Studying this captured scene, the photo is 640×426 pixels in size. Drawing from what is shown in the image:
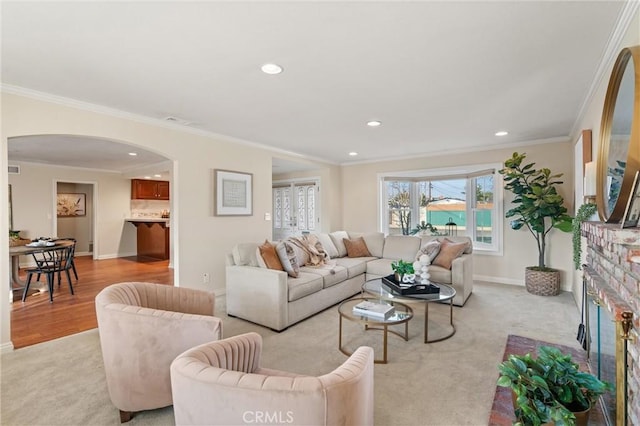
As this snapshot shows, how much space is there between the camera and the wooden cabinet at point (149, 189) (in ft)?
27.6

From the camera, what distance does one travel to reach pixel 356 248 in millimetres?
5176

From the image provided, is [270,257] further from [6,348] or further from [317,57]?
[6,348]

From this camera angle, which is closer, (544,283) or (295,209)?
(544,283)

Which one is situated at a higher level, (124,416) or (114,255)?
(114,255)

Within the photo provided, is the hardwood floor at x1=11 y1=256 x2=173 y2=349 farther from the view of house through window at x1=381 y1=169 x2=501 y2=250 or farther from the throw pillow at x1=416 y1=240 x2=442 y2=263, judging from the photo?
the view of house through window at x1=381 y1=169 x2=501 y2=250

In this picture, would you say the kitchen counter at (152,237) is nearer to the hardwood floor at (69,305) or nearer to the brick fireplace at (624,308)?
the hardwood floor at (69,305)

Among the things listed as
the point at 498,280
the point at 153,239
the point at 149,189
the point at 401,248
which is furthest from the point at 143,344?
the point at 149,189

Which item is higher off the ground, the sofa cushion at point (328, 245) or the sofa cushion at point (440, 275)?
the sofa cushion at point (328, 245)

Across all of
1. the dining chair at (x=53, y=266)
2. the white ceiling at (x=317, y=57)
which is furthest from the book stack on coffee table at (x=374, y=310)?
the dining chair at (x=53, y=266)

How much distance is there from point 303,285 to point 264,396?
7.97 feet

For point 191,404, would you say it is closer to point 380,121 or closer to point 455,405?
Answer: point 455,405

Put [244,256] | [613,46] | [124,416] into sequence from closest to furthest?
[124,416] → [613,46] → [244,256]

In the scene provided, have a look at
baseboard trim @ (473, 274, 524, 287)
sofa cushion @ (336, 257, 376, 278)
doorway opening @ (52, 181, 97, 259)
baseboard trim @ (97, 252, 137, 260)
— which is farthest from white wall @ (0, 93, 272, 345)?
doorway opening @ (52, 181, 97, 259)

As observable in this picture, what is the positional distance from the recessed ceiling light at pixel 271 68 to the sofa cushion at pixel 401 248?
3.50 metres
